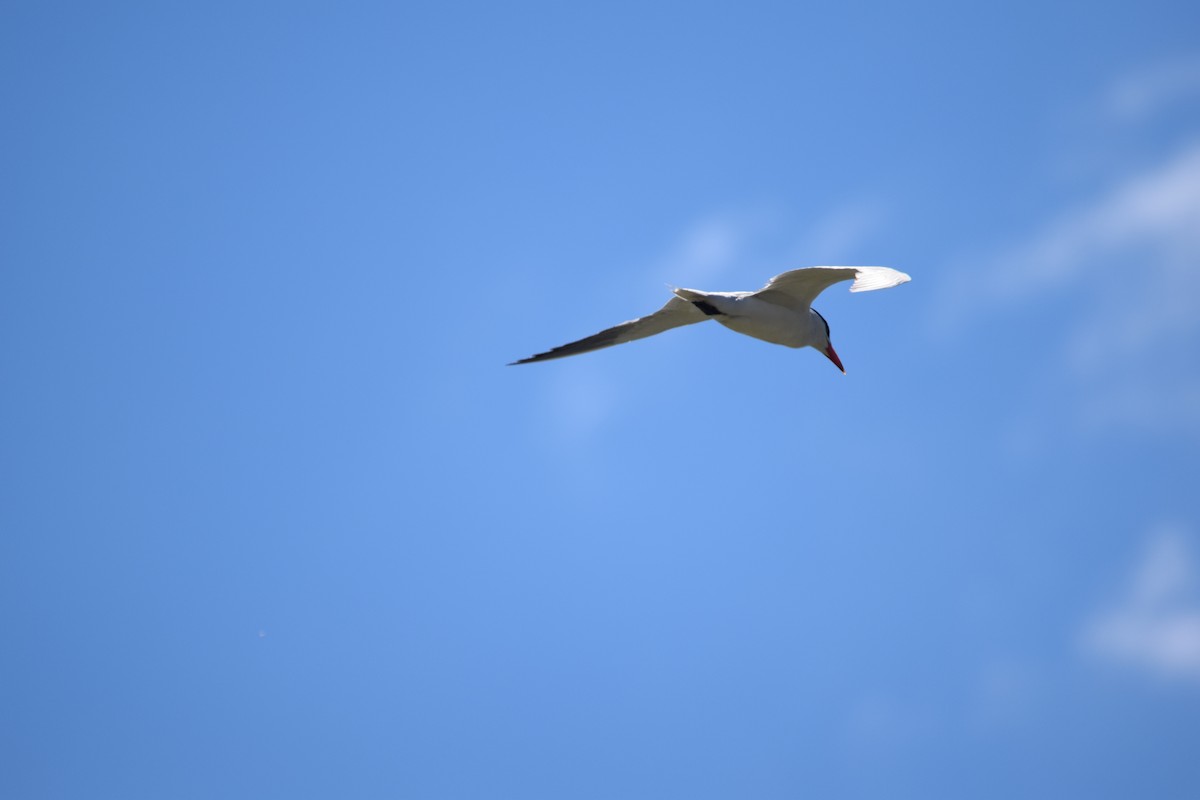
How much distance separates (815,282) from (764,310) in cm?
60

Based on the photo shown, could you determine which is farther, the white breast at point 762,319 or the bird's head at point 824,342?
the bird's head at point 824,342

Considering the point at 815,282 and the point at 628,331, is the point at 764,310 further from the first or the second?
the point at 628,331

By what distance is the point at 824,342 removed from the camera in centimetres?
1342

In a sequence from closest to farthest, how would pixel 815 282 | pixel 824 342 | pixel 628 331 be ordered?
1. pixel 815 282
2. pixel 628 331
3. pixel 824 342

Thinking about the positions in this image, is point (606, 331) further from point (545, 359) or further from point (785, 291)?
point (785, 291)

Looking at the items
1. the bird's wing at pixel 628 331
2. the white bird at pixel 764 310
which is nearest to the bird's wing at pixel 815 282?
the white bird at pixel 764 310

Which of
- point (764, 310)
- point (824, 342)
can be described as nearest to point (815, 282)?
point (764, 310)

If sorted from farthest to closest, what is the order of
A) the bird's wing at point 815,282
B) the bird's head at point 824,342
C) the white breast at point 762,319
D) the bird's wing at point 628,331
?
the bird's head at point 824,342
the bird's wing at point 628,331
the white breast at point 762,319
the bird's wing at point 815,282

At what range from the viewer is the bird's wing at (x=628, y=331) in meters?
12.1

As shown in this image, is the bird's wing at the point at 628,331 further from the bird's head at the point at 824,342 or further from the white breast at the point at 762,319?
the bird's head at the point at 824,342

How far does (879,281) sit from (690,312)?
209 centimetres

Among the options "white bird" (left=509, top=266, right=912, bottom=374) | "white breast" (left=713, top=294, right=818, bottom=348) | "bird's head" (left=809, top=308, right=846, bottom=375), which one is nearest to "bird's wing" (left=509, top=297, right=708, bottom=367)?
"white bird" (left=509, top=266, right=912, bottom=374)

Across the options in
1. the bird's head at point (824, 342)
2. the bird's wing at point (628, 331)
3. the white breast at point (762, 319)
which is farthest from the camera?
the bird's head at point (824, 342)

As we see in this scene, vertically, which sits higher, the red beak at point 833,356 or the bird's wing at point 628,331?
the red beak at point 833,356
